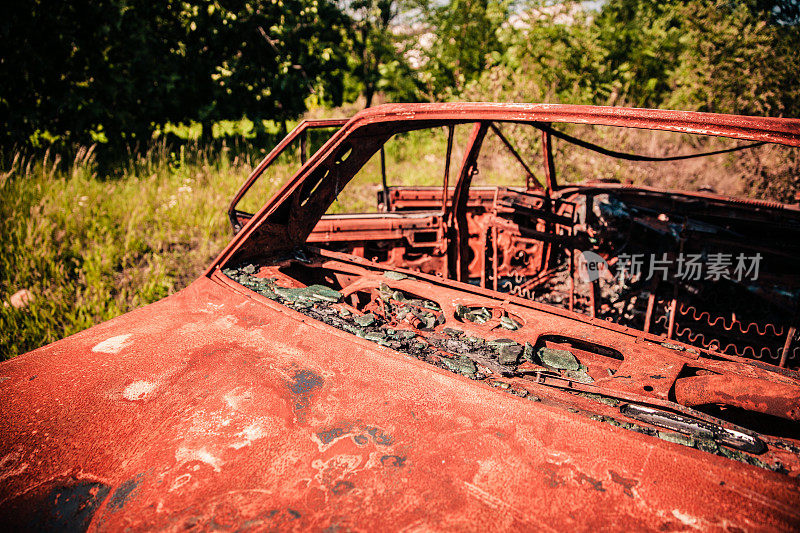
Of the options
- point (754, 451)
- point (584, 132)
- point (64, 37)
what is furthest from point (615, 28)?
point (754, 451)

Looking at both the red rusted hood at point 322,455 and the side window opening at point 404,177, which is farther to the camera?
the side window opening at point 404,177

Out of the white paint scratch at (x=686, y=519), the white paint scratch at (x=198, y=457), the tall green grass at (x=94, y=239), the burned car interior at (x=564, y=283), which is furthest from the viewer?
the tall green grass at (x=94, y=239)

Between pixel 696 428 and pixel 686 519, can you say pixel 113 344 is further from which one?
pixel 696 428

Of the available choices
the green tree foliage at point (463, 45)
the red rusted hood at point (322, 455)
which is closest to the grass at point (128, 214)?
the red rusted hood at point (322, 455)

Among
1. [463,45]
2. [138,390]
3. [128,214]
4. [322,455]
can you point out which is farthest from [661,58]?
[138,390]

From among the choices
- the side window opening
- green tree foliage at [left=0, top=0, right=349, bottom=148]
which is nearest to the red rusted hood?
the side window opening

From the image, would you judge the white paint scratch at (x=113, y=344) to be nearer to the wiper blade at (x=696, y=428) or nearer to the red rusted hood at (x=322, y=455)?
the red rusted hood at (x=322, y=455)

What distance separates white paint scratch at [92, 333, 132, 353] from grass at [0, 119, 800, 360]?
197 centimetres

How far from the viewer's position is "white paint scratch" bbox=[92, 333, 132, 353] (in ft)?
4.92

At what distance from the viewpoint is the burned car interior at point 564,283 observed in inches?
55.6

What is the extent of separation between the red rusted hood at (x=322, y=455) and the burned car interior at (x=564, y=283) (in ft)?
0.64

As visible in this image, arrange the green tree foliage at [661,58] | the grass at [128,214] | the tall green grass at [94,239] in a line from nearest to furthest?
the tall green grass at [94,239] < the grass at [128,214] < the green tree foliage at [661,58]

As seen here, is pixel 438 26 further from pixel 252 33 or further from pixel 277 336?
pixel 277 336

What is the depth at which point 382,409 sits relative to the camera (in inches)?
47.8
